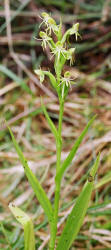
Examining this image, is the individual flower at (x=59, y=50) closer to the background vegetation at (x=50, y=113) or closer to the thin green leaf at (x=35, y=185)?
the background vegetation at (x=50, y=113)

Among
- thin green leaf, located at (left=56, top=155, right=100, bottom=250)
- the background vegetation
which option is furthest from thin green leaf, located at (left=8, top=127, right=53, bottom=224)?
the background vegetation

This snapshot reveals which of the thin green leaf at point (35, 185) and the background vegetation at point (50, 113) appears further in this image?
the background vegetation at point (50, 113)

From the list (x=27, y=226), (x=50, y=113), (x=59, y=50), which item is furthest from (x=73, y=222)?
(x=50, y=113)

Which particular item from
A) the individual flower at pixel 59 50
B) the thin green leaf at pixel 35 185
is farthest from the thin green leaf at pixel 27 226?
the individual flower at pixel 59 50

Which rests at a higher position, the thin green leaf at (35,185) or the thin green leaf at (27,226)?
the thin green leaf at (35,185)

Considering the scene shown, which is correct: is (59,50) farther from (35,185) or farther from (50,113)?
(50,113)

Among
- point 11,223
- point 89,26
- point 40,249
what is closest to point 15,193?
point 11,223

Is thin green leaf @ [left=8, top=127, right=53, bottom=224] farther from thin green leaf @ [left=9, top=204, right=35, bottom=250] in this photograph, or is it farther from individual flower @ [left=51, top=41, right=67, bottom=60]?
individual flower @ [left=51, top=41, right=67, bottom=60]

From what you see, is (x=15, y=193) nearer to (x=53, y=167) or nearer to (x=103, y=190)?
(x=53, y=167)
